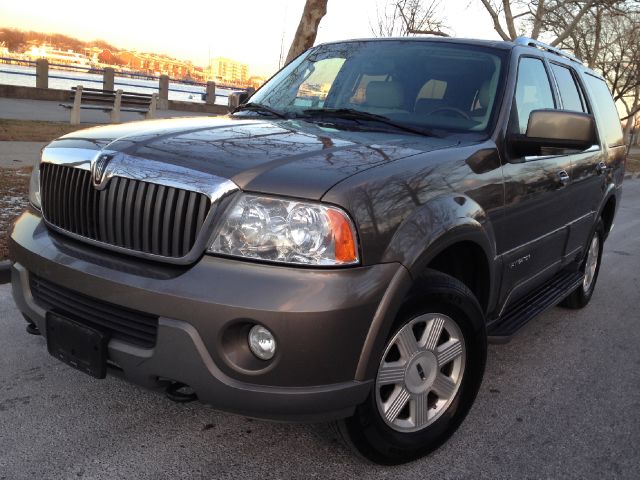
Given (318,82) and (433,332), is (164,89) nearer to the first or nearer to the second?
(318,82)

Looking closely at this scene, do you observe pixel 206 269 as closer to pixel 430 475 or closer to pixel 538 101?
pixel 430 475

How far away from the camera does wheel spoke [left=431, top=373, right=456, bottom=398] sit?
9.02ft

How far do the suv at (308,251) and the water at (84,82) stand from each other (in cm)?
2065

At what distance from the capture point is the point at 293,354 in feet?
6.95

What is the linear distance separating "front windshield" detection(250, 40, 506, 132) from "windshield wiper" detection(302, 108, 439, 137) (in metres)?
0.03

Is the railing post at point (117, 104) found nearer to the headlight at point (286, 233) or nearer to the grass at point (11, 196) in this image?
the grass at point (11, 196)

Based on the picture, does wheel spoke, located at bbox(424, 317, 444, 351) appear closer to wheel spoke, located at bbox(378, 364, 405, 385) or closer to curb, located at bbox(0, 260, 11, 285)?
wheel spoke, located at bbox(378, 364, 405, 385)

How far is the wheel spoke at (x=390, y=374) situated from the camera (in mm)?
2443

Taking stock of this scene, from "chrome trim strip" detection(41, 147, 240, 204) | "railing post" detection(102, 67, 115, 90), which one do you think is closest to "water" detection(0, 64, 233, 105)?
"railing post" detection(102, 67, 115, 90)

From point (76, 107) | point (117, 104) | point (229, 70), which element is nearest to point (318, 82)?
point (229, 70)

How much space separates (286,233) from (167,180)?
1.61ft

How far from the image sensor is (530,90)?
371 cm

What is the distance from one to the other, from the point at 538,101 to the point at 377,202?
2.01 m

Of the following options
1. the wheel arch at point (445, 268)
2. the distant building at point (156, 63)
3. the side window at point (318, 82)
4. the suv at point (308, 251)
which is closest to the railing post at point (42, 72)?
the distant building at point (156, 63)
